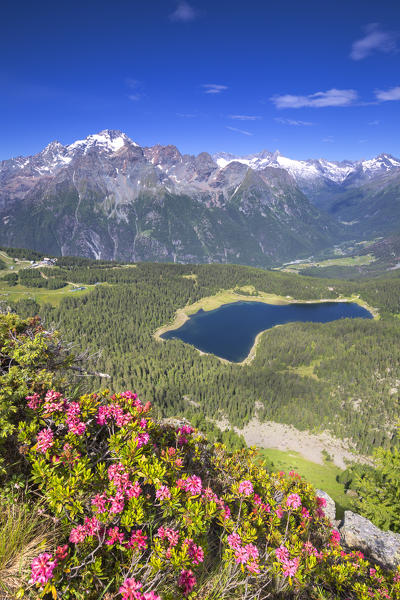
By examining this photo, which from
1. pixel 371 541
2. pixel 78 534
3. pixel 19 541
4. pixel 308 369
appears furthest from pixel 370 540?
pixel 308 369

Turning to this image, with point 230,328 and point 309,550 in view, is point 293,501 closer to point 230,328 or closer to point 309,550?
point 309,550

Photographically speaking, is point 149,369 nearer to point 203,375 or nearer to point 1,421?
point 203,375

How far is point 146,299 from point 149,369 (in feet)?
269

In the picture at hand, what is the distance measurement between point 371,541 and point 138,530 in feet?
85.6

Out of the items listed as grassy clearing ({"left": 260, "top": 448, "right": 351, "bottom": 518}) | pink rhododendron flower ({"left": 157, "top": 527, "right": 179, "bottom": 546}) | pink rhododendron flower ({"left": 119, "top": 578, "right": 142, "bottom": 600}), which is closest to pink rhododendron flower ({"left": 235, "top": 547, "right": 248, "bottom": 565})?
pink rhododendron flower ({"left": 157, "top": 527, "right": 179, "bottom": 546})

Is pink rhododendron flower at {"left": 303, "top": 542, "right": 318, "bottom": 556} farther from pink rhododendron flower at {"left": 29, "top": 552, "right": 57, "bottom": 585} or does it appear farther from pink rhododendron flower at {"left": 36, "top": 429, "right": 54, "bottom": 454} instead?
pink rhododendron flower at {"left": 36, "top": 429, "right": 54, "bottom": 454}

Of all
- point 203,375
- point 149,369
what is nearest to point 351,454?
point 203,375

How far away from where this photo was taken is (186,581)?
564 cm

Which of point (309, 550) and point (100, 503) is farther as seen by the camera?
point (309, 550)

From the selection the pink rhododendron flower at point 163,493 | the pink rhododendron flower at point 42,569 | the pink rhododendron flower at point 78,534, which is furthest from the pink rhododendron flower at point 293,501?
the pink rhododendron flower at point 42,569

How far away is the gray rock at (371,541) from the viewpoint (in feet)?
60.7

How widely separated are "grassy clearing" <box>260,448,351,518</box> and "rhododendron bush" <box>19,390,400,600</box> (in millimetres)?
51319

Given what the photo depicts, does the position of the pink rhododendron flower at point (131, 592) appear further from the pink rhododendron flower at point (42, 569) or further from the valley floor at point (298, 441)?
the valley floor at point (298, 441)

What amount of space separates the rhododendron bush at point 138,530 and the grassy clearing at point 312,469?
2020 inches
